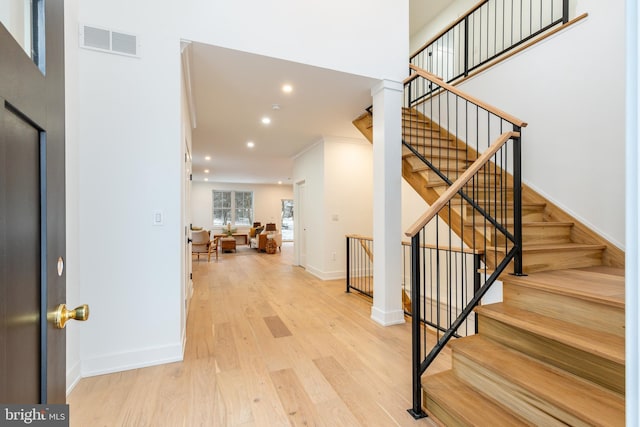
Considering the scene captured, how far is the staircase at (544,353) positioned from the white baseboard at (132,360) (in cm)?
192

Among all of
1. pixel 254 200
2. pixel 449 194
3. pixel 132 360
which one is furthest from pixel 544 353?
pixel 254 200

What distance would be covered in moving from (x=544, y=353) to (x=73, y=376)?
2.98 meters

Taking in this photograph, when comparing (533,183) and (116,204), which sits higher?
(533,183)

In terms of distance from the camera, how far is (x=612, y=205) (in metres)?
2.59

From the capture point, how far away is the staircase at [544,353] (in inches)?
52.9

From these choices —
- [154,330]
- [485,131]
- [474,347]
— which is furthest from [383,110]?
[154,330]

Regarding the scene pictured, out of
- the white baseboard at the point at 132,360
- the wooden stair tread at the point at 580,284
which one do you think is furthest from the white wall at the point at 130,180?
the wooden stair tread at the point at 580,284

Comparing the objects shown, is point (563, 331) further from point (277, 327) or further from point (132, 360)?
point (132, 360)

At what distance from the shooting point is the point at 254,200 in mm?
13359

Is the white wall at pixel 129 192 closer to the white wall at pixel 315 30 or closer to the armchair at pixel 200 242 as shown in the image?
the white wall at pixel 315 30

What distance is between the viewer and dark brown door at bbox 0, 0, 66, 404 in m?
0.57

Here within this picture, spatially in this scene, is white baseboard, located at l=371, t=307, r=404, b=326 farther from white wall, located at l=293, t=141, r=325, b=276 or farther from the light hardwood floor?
white wall, located at l=293, t=141, r=325, b=276

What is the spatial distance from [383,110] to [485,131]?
1.47 metres

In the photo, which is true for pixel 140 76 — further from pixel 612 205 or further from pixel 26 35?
pixel 612 205
